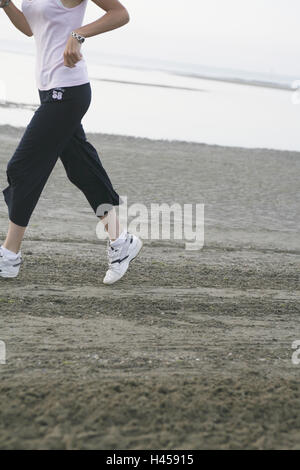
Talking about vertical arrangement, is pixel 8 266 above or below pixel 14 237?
below

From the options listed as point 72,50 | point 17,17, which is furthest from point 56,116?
point 17,17

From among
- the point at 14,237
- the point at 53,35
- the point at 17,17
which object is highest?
the point at 17,17

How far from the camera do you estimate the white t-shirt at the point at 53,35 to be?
173 inches

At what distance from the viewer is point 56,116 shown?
4.61 meters

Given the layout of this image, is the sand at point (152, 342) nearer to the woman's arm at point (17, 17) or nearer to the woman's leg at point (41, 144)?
the woman's leg at point (41, 144)

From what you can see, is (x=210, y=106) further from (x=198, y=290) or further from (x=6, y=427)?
(x=6, y=427)

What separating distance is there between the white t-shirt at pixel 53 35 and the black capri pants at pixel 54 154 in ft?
0.23

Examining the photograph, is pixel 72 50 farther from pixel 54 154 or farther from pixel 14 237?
pixel 14 237

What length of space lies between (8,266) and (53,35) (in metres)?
1.61

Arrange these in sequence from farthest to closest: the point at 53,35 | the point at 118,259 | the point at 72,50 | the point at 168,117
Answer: the point at 168,117
the point at 118,259
the point at 53,35
the point at 72,50

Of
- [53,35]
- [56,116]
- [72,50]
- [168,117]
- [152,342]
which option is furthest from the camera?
[168,117]

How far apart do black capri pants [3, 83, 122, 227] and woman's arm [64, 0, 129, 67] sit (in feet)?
0.94

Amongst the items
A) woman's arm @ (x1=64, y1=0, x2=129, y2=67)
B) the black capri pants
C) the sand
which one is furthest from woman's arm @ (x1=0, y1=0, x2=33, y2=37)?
the sand

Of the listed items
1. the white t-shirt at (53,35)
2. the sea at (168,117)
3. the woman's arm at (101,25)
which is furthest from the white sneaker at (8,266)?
the sea at (168,117)
